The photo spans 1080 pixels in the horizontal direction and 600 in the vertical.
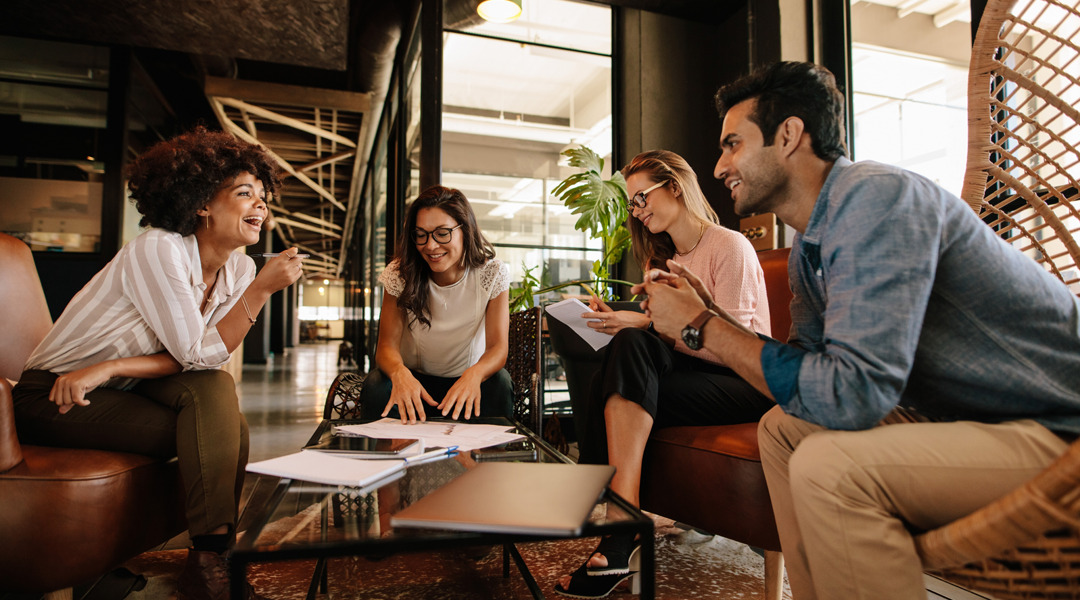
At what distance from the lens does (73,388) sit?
1320 mm

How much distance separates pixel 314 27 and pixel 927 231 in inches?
176

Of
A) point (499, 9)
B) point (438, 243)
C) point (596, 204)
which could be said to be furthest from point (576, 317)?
point (499, 9)

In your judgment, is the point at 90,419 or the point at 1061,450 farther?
the point at 90,419

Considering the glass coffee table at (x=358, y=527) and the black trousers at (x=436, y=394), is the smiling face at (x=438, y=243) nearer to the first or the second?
the black trousers at (x=436, y=394)

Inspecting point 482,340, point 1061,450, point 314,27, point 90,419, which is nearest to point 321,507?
point 90,419

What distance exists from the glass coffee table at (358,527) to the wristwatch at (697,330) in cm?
35

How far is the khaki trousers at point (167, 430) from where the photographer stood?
1396 mm

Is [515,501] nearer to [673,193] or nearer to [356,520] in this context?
[356,520]

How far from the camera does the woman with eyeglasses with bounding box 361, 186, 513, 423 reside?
6.62ft

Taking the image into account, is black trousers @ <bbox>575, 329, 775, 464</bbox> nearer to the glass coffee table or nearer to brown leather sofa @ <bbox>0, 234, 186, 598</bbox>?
the glass coffee table

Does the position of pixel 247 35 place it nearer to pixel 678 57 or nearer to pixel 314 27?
pixel 314 27

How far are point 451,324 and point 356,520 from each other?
131 cm

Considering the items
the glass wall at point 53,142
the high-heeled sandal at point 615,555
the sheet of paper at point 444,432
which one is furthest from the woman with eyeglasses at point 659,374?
the glass wall at point 53,142

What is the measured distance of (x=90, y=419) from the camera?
141cm
